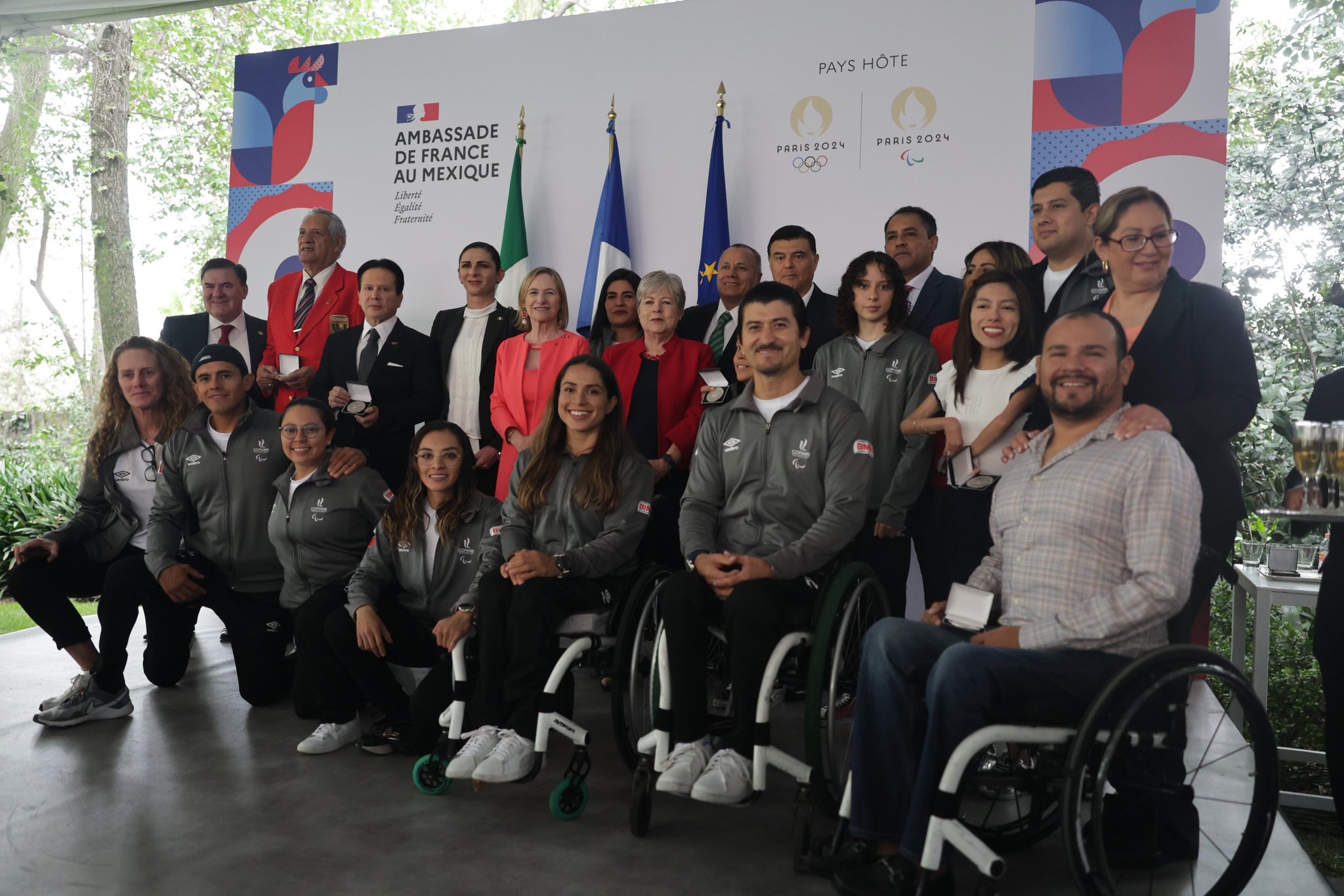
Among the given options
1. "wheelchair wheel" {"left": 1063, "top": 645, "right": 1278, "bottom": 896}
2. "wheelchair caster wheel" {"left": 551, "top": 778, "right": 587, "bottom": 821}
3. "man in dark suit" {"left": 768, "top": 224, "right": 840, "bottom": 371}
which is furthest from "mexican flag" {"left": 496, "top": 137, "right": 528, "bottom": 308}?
"wheelchair wheel" {"left": 1063, "top": 645, "right": 1278, "bottom": 896}

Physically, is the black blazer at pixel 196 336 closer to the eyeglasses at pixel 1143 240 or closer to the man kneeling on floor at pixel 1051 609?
the man kneeling on floor at pixel 1051 609

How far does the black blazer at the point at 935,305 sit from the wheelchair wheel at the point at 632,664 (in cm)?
178

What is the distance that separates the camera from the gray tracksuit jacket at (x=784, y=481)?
2.78m

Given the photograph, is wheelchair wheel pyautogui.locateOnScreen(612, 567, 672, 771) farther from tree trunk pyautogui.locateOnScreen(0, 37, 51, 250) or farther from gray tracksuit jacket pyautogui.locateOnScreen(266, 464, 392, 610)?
tree trunk pyautogui.locateOnScreen(0, 37, 51, 250)

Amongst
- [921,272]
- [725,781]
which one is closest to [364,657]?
[725,781]

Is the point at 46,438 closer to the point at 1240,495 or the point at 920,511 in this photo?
the point at 920,511

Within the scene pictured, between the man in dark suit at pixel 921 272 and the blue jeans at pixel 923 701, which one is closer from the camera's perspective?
the blue jeans at pixel 923 701

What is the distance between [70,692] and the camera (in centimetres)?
361

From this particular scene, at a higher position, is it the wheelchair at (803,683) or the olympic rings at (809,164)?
the olympic rings at (809,164)

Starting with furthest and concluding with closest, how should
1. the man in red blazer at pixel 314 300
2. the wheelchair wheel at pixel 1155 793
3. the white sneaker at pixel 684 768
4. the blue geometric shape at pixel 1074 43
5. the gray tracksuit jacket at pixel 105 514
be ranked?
the man in red blazer at pixel 314 300, the blue geometric shape at pixel 1074 43, the gray tracksuit jacket at pixel 105 514, the white sneaker at pixel 684 768, the wheelchair wheel at pixel 1155 793

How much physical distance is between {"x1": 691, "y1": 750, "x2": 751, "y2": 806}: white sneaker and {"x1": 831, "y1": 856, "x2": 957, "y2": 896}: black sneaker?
1.14 ft

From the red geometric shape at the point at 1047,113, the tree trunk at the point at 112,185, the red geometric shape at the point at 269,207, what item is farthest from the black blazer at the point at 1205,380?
the tree trunk at the point at 112,185

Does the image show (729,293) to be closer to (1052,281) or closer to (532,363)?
(532,363)

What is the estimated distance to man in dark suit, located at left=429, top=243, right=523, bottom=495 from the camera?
4.46 meters
